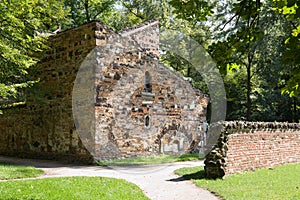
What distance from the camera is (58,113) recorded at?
1248cm


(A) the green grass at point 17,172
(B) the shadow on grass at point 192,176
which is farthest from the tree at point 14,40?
(B) the shadow on grass at point 192,176

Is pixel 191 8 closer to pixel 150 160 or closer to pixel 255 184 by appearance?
pixel 255 184

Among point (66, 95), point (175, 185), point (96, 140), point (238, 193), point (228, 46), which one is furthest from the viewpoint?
point (66, 95)

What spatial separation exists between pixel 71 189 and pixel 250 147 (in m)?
5.20

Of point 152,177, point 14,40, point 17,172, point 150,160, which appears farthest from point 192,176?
point 14,40

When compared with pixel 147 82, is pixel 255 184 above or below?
below

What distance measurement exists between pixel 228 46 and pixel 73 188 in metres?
4.36

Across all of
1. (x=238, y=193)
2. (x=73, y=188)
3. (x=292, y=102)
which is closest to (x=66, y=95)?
(x=73, y=188)

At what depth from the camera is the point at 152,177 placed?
30.0 ft

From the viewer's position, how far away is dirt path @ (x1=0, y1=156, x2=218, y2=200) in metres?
6.93

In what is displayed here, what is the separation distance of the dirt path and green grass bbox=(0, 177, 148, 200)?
0.51 m

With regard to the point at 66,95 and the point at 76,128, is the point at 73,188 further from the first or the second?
the point at 66,95

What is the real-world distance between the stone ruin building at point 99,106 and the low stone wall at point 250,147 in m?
4.02

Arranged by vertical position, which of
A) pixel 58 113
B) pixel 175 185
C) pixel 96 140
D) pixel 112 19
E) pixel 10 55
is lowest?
pixel 175 185
